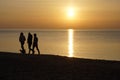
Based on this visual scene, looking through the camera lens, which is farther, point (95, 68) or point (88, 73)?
point (95, 68)

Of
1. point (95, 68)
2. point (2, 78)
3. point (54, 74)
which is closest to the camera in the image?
point (2, 78)

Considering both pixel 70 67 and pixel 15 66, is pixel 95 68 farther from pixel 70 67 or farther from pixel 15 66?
pixel 15 66

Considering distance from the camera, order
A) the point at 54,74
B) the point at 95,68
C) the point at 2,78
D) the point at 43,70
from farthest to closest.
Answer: the point at 95,68, the point at 43,70, the point at 54,74, the point at 2,78

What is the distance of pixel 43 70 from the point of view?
17.7 m

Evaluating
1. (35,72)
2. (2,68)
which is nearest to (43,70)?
(35,72)

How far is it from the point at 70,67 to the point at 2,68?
337 centimetres

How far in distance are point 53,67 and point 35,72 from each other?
1930 mm

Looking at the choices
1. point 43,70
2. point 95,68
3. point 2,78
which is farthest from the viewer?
point 95,68

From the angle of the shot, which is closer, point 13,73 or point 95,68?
point 13,73

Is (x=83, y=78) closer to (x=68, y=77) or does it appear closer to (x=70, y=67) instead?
(x=68, y=77)

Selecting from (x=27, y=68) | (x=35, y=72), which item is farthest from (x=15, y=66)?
(x=35, y=72)

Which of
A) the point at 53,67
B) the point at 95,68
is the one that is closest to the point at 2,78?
the point at 53,67

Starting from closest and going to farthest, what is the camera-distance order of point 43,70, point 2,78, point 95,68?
point 2,78 < point 43,70 < point 95,68

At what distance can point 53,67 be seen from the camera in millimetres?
18766
